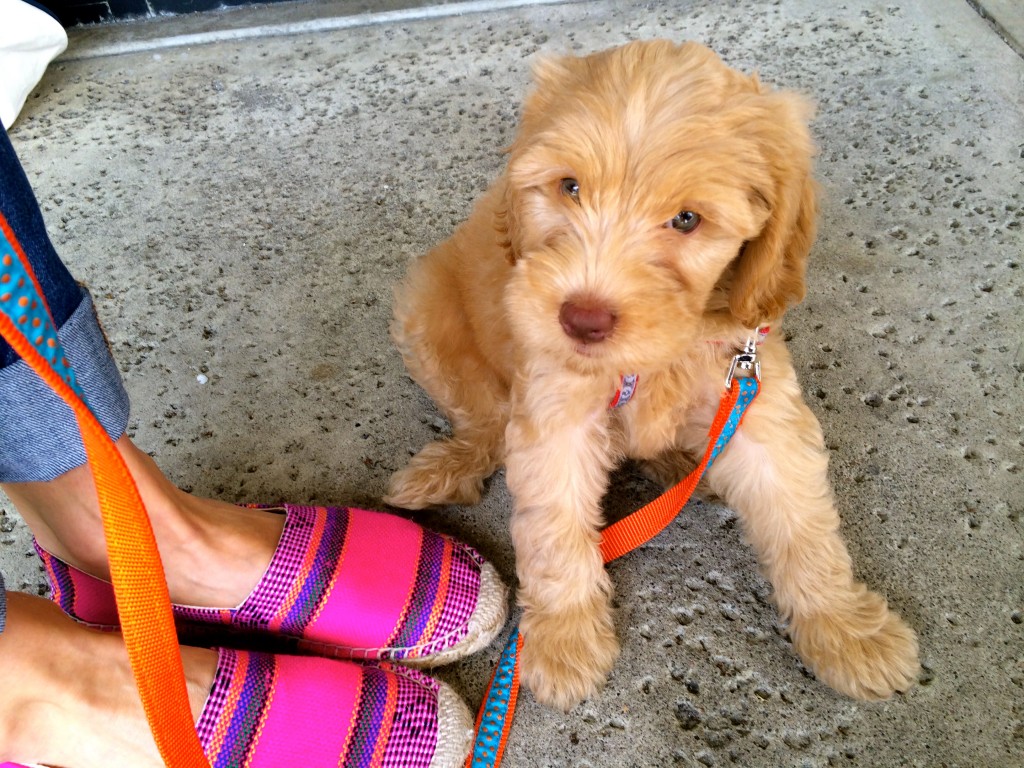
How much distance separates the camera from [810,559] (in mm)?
1489

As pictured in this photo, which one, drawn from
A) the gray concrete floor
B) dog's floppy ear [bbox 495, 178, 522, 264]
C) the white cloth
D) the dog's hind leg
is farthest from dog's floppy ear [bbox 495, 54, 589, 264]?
the white cloth

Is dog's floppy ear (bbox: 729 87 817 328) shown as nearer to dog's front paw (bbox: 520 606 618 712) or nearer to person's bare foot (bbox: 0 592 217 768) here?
dog's front paw (bbox: 520 606 618 712)

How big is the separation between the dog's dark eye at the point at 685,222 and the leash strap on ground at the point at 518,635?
345 millimetres

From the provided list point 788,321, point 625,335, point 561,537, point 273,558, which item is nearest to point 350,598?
point 273,558

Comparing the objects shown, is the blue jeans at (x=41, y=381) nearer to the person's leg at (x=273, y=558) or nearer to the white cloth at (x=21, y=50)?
the person's leg at (x=273, y=558)

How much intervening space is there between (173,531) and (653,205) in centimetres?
98

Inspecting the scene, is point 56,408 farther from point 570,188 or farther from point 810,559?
point 810,559

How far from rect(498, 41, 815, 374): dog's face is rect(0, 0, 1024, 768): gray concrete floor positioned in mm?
705

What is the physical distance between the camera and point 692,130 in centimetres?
114

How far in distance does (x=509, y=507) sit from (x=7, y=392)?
1.15 meters

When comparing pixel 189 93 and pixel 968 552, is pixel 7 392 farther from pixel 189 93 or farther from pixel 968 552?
pixel 189 93

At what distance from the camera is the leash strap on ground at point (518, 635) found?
138 cm

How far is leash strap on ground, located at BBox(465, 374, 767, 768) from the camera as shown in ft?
4.51

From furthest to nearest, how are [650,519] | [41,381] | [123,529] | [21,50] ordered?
[21,50], [650,519], [41,381], [123,529]
